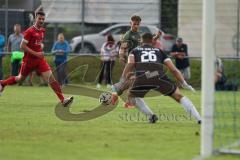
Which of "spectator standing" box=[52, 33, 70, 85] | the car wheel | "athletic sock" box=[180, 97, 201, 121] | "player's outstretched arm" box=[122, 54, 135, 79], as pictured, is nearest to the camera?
"athletic sock" box=[180, 97, 201, 121]

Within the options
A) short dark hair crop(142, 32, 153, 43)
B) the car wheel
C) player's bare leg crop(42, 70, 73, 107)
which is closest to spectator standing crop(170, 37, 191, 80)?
the car wheel

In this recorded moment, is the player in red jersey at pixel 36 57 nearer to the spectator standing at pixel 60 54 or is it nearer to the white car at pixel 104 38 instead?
the spectator standing at pixel 60 54

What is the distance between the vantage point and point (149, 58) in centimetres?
1401

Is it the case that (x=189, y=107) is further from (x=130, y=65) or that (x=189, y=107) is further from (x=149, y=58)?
(x=130, y=65)

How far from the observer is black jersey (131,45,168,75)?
14.0m

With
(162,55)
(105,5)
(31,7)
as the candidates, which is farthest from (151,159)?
(31,7)

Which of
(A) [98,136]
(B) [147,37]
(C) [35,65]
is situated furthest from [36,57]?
(A) [98,136]

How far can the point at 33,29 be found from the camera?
16.5 meters

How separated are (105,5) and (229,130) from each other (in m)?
17.2

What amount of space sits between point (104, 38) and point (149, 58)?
61.8 feet

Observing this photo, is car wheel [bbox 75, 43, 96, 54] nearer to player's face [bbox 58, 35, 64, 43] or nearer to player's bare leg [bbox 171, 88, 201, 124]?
player's face [bbox 58, 35, 64, 43]

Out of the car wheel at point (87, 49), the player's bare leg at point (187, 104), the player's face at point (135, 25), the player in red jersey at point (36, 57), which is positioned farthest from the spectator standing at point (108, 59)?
the player's bare leg at point (187, 104)

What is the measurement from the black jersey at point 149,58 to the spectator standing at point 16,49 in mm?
13365

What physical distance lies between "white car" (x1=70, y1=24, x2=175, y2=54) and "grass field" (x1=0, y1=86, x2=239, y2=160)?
11.6 metres
